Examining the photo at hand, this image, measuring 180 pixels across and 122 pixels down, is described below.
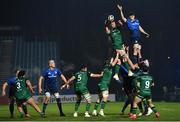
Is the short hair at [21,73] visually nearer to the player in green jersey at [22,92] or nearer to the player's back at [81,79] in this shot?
the player in green jersey at [22,92]

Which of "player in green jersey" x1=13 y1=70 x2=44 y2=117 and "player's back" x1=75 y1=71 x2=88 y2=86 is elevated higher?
"player's back" x1=75 y1=71 x2=88 y2=86

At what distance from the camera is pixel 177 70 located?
3903 cm

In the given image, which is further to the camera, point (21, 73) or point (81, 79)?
point (21, 73)

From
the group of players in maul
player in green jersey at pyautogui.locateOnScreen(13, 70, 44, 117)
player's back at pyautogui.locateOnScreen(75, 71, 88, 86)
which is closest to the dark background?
the group of players in maul

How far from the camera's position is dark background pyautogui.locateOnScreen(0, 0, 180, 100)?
130 ft

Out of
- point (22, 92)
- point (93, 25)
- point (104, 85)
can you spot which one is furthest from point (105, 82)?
point (93, 25)

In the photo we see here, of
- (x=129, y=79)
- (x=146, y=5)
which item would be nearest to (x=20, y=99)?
(x=129, y=79)

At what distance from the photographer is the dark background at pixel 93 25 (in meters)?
39.8

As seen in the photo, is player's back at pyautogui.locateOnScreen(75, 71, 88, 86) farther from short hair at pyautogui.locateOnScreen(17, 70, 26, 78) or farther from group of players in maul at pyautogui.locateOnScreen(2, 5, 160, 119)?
short hair at pyautogui.locateOnScreen(17, 70, 26, 78)

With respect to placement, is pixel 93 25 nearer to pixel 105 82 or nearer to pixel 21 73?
pixel 21 73

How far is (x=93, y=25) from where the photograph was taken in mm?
41219

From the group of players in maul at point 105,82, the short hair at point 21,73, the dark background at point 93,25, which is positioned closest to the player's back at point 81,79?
the group of players in maul at point 105,82

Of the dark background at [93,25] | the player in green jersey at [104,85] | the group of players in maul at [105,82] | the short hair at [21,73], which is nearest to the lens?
the group of players in maul at [105,82]

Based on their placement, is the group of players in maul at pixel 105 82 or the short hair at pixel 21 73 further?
the short hair at pixel 21 73
